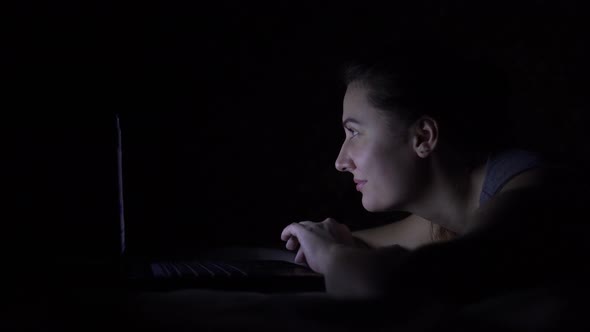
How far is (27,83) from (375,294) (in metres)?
1.02

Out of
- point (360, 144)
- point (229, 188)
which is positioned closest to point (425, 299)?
point (360, 144)

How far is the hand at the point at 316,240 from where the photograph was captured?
89 cm

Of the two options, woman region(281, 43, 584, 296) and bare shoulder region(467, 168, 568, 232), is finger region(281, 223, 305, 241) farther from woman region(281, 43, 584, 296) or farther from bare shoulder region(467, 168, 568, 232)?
bare shoulder region(467, 168, 568, 232)

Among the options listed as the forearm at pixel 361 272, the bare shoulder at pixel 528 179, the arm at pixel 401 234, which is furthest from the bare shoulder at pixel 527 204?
the arm at pixel 401 234

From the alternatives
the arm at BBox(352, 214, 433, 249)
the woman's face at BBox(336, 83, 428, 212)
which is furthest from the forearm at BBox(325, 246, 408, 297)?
the arm at BBox(352, 214, 433, 249)

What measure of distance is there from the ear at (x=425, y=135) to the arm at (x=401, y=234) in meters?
0.28

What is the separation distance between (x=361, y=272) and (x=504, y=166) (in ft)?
1.43

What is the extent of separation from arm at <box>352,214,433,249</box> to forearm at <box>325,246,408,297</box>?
498 millimetres

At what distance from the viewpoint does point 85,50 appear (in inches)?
51.1

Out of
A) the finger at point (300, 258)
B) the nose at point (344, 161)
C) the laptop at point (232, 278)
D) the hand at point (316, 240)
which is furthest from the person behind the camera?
→ the nose at point (344, 161)

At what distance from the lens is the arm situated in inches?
50.3

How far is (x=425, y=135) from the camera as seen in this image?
108 cm

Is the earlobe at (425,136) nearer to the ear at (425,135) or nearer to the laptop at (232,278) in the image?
the ear at (425,135)

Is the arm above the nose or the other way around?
the other way around
